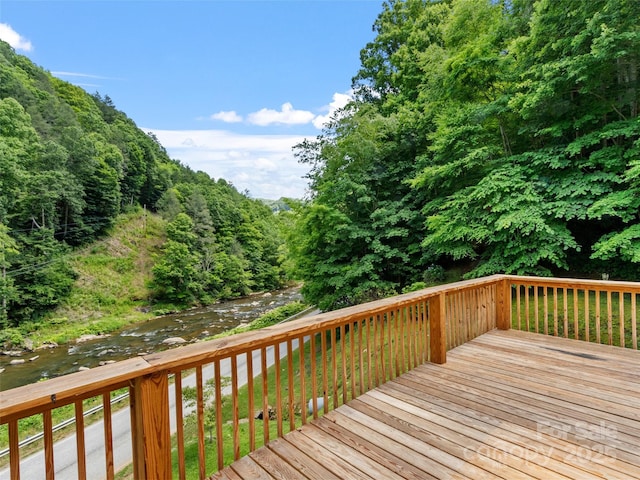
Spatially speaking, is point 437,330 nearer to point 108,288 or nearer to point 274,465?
point 274,465

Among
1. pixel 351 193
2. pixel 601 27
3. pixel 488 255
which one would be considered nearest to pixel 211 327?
pixel 351 193

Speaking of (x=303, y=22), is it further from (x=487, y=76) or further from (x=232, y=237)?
(x=232, y=237)

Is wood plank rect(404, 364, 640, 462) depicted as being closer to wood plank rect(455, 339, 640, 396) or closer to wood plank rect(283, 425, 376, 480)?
wood plank rect(455, 339, 640, 396)

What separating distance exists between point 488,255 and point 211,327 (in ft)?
44.9

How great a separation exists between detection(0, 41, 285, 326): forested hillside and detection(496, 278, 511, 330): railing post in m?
7.11

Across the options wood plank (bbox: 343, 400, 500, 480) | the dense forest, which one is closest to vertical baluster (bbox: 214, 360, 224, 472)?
wood plank (bbox: 343, 400, 500, 480)

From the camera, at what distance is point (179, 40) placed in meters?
10.3

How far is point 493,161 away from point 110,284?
23500 mm

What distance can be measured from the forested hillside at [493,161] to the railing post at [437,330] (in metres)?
3.34

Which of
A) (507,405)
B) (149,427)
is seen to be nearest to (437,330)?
(507,405)

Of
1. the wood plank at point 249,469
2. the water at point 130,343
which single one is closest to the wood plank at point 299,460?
the wood plank at point 249,469

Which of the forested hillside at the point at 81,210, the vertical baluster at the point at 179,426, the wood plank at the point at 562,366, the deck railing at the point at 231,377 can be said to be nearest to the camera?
the deck railing at the point at 231,377

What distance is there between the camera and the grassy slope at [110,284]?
53.6 feet

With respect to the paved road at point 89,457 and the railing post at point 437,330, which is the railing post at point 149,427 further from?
the paved road at point 89,457
